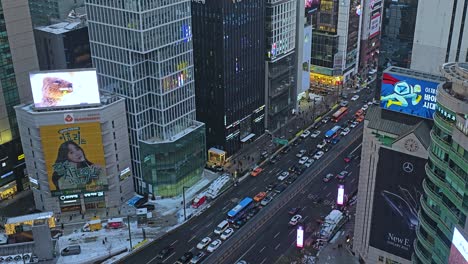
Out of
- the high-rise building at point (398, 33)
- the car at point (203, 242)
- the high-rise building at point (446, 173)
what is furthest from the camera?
the car at point (203, 242)

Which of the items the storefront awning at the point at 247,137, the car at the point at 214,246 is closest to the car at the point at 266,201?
the car at the point at 214,246

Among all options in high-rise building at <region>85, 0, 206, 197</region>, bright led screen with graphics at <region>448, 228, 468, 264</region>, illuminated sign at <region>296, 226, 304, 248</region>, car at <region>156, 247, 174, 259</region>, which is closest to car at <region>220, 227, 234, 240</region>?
car at <region>156, 247, 174, 259</region>

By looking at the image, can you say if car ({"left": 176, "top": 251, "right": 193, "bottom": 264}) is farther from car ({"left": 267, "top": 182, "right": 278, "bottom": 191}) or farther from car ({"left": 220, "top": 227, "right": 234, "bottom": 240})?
car ({"left": 267, "top": 182, "right": 278, "bottom": 191})

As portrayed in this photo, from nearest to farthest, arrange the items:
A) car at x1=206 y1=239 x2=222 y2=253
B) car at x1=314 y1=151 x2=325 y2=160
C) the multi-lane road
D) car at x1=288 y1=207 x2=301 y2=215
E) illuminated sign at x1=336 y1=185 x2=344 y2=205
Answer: the multi-lane road, car at x1=206 y1=239 x2=222 y2=253, illuminated sign at x1=336 y1=185 x2=344 y2=205, car at x1=288 y1=207 x2=301 y2=215, car at x1=314 y1=151 x2=325 y2=160

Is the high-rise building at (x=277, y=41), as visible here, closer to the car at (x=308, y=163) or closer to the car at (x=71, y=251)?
the car at (x=308, y=163)

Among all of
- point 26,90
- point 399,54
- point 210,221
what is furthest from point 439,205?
point 26,90

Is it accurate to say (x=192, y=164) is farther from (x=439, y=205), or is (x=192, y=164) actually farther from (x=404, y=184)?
(x=439, y=205)
